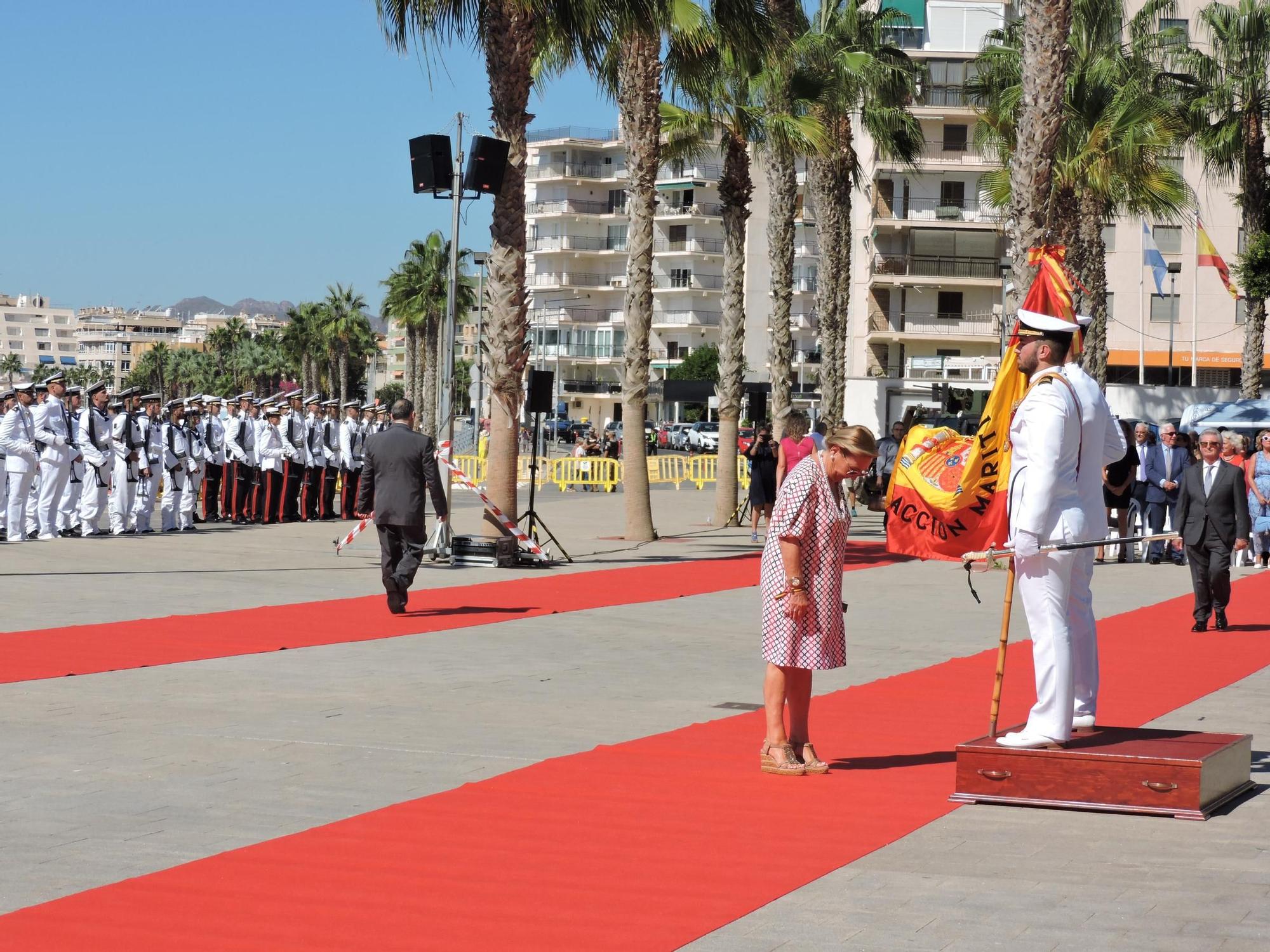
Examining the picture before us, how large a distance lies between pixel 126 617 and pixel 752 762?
24.7ft

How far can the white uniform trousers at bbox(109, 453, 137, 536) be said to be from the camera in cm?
2336

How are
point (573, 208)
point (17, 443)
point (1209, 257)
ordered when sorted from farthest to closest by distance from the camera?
point (573, 208), point (1209, 257), point (17, 443)

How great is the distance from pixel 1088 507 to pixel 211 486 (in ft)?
70.8

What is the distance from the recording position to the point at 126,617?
14039 millimetres

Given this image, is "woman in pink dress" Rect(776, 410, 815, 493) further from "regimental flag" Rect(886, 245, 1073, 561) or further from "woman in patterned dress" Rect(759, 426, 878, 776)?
"woman in patterned dress" Rect(759, 426, 878, 776)

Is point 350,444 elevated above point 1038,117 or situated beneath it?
situated beneath

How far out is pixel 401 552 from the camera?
48.1ft

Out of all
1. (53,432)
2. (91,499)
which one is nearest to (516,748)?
(53,432)

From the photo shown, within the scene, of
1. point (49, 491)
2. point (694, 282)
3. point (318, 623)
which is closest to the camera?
point (318, 623)

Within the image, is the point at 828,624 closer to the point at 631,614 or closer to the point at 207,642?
the point at 207,642

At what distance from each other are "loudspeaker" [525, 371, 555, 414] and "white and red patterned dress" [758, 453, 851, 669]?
14061 millimetres

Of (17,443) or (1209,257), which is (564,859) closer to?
(17,443)

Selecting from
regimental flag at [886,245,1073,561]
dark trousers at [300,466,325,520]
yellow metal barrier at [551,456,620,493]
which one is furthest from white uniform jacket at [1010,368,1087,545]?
yellow metal barrier at [551,456,620,493]

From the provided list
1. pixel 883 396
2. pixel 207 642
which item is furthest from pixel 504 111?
pixel 883 396
